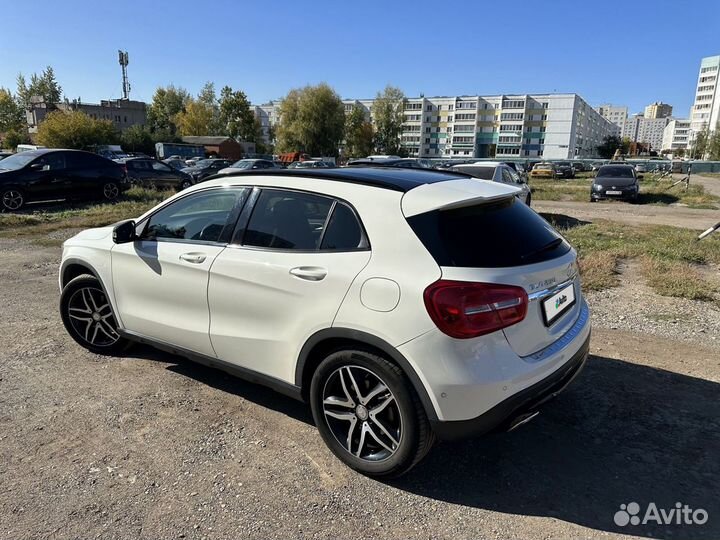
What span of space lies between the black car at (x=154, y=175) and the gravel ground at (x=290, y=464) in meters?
18.6

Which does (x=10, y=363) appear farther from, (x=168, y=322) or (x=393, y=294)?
(x=393, y=294)

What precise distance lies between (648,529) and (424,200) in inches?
78.3

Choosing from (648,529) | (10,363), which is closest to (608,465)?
(648,529)

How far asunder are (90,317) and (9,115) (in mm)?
98037

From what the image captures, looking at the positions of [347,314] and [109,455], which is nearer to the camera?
[347,314]

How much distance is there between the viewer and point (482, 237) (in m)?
2.64

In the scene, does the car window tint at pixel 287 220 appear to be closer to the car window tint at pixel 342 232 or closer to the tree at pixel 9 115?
the car window tint at pixel 342 232

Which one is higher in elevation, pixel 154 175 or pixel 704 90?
pixel 704 90

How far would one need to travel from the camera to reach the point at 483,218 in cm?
275

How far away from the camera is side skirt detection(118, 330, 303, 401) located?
3016 mm

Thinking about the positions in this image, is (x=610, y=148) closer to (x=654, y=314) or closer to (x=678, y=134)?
(x=678, y=134)

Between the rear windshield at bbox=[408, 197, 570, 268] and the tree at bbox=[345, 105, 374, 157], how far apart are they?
91444mm

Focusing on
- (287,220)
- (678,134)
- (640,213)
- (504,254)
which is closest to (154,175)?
(640,213)

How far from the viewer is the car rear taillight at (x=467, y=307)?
2352 mm
